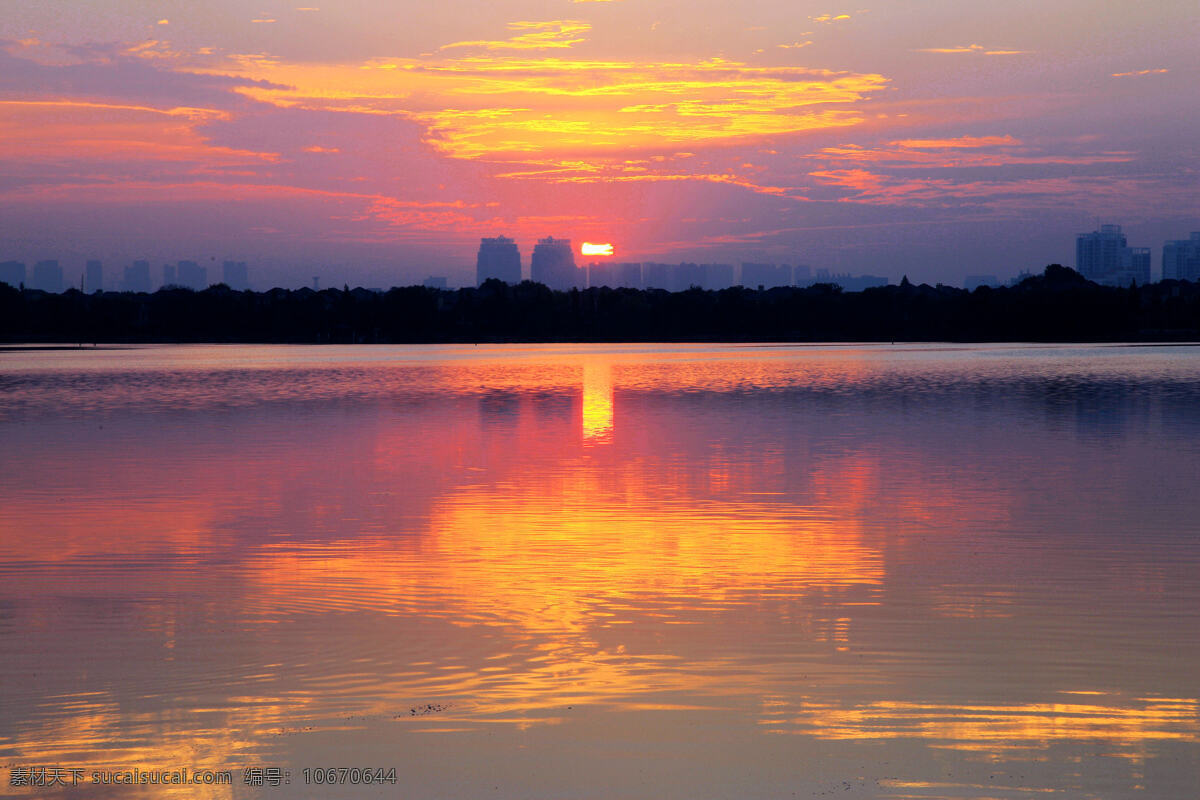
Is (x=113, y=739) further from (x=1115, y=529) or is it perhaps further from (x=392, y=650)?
(x=1115, y=529)

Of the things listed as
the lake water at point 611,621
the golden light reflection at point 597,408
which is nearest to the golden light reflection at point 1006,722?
the lake water at point 611,621

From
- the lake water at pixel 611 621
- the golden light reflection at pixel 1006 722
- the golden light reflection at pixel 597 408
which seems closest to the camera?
the lake water at pixel 611 621

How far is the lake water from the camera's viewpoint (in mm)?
8141

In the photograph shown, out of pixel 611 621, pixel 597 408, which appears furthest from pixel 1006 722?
pixel 597 408

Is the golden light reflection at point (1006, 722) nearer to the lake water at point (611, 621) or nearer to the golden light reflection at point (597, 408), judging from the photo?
the lake water at point (611, 621)

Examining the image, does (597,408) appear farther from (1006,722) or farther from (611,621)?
(1006,722)

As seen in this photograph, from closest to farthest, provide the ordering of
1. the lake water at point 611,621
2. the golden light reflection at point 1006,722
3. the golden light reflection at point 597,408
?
the lake water at point 611,621 < the golden light reflection at point 1006,722 < the golden light reflection at point 597,408

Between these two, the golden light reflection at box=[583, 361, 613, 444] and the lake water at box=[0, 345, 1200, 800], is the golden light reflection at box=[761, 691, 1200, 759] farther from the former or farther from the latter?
the golden light reflection at box=[583, 361, 613, 444]

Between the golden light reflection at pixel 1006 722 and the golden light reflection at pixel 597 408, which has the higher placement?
the golden light reflection at pixel 597 408

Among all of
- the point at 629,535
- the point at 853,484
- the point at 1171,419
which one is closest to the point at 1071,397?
the point at 1171,419

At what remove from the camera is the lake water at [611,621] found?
8.14 metres

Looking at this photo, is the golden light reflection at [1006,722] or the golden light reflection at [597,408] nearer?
the golden light reflection at [1006,722]

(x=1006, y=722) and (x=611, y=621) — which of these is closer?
(x=1006, y=722)

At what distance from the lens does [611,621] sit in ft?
38.7
